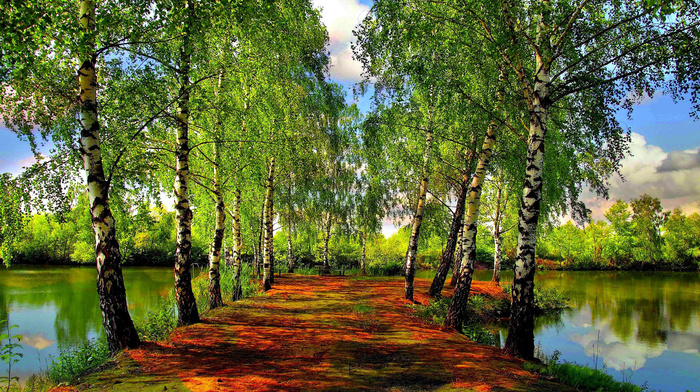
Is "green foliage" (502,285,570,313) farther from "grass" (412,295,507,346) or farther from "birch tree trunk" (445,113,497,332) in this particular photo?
"birch tree trunk" (445,113,497,332)

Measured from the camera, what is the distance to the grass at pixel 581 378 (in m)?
5.72

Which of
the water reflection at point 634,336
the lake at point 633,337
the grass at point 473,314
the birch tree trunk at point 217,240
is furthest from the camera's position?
the birch tree trunk at point 217,240

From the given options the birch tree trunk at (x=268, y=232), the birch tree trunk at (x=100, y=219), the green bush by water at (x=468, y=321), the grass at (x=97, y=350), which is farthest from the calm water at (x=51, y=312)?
the green bush by water at (x=468, y=321)

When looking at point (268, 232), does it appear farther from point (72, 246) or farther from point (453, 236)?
point (72, 246)

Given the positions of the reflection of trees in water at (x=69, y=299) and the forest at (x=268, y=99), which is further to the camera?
the reflection of trees in water at (x=69, y=299)

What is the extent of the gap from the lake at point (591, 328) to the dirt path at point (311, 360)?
4632mm

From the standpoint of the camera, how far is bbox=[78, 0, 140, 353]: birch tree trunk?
620 cm

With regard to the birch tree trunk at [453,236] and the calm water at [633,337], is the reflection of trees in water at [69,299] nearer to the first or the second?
the birch tree trunk at [453,236]

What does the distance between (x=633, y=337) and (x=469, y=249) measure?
31.9 feet

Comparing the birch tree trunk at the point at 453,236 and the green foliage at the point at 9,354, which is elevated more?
the birch tree trunk at the point at 453,236

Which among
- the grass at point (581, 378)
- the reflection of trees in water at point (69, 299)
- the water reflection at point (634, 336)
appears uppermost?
the grass at point (581, 378)

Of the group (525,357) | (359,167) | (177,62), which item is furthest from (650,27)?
(359,167)

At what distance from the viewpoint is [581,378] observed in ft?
19.2

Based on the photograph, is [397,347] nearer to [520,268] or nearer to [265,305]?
[520,268]
